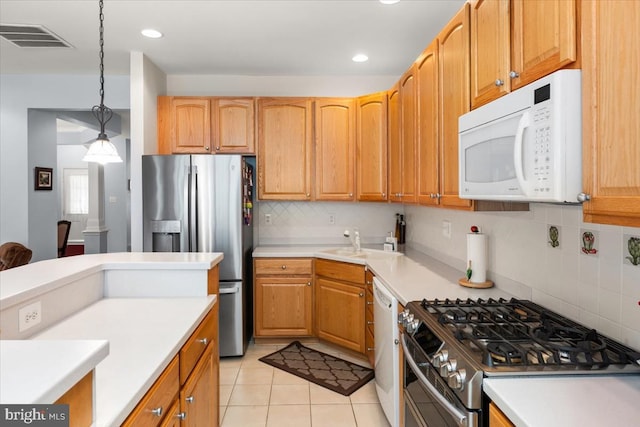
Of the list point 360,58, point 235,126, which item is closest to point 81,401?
point 235,126

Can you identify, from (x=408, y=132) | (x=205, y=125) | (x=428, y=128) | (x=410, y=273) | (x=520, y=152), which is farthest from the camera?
(x=205, y=125)

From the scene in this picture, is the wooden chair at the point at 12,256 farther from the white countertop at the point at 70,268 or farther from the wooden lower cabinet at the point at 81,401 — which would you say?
the wooden lower cabinet at the point at 81,401

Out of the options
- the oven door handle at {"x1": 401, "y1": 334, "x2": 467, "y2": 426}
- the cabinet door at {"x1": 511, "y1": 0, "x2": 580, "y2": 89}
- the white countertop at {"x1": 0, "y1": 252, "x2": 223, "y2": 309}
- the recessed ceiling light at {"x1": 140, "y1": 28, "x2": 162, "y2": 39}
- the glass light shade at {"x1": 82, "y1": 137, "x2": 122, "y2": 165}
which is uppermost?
the recessed ceiling light at {"x1": 140, "y1": 28, "x2": 162, "y2": 39}

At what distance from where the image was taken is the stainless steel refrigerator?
3.52 m

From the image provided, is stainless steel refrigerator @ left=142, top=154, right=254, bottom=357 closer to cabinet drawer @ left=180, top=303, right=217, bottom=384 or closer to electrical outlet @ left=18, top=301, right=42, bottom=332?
cabinet drawer @ left=180, top=303, right=217, bottom=384

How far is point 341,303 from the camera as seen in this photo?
355cm

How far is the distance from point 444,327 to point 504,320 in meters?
0.27

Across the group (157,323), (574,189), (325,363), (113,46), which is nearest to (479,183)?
(574,189)

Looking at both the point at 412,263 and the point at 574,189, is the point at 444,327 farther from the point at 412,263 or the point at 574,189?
the point at 412,263

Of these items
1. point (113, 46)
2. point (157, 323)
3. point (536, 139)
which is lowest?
point (157, 323)

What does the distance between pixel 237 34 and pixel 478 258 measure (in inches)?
95.2

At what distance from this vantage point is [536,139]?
1.32 m

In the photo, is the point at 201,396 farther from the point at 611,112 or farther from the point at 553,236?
the point at 611,112

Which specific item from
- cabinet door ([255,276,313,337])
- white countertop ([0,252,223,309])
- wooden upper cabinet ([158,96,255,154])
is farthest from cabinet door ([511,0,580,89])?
wooden upper cabinet ([158,96,255,154])
